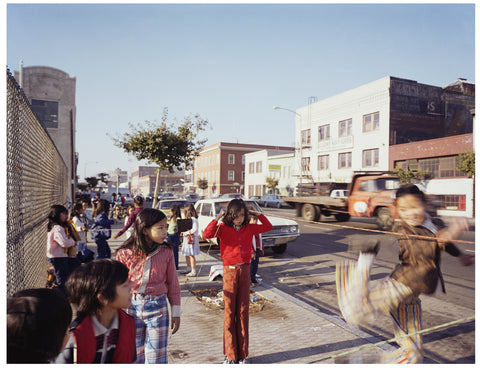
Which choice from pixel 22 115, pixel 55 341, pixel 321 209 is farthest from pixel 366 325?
pixel 321 209

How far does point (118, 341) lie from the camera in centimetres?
195

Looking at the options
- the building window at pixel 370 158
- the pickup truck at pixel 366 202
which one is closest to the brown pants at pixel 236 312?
the pickup truck at pixel 366 202

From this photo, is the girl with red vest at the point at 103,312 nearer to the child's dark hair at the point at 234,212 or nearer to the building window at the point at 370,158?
the child's dark hair at the point at 234,212

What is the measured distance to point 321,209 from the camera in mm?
17672

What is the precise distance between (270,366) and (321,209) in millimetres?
14638

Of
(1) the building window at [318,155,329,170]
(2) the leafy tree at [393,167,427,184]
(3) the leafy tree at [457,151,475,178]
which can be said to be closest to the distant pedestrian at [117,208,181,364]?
(3) the leafy tree at [457,151,475,178]

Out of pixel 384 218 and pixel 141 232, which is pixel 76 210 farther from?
pixel 384 218

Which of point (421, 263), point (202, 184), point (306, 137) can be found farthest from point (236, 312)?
point (202, 184)

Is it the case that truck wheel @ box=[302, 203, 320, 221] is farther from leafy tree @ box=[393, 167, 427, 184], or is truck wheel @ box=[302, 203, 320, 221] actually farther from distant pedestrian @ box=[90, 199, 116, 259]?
distant pedestrian @ box=[90, 199, 116, 259]

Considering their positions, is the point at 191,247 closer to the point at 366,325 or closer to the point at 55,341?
the point at 366,325

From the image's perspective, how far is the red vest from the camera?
70.1 inches

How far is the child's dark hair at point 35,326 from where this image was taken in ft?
4.70

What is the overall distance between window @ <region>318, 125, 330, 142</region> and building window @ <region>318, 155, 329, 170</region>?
193cm

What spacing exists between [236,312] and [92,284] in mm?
2046
